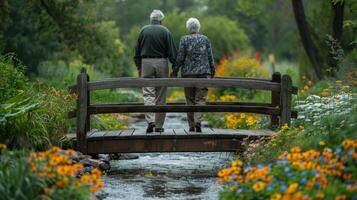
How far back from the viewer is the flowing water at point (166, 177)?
8.65m

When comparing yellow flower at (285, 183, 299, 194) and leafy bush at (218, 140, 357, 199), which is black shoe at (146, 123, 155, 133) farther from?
yellow flower at (285, 183, 299, 194)

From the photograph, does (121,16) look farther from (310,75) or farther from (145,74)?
(145,74)

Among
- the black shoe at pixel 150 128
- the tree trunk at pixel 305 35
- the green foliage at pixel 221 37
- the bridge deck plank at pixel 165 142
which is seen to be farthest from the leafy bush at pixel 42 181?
the green foliage at pixel 221 37

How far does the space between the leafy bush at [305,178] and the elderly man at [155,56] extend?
481cm

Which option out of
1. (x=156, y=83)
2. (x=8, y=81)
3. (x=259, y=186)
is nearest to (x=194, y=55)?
(x=156, y=83)

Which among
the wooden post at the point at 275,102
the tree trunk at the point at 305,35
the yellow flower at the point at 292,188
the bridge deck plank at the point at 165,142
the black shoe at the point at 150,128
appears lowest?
the bridge deck plank at the point at 165,142

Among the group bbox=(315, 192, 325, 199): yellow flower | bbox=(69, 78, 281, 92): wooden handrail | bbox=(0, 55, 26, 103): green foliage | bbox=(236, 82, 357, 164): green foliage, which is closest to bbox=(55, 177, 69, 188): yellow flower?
bbox=(315, 192, 325, 199): yellow flower

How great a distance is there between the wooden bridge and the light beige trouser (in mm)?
471

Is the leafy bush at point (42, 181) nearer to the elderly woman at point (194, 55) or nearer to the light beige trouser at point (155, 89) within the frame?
the elderly woman at point (194, 55)

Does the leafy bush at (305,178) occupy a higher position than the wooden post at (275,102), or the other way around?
the wooden post at (275,102)

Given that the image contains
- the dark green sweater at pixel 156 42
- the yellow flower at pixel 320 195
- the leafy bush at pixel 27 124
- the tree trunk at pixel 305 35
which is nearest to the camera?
the yellow flower at pixel 320 195

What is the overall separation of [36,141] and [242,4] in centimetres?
1331

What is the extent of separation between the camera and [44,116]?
10.4m

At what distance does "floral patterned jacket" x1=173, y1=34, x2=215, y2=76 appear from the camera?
11.0 m
